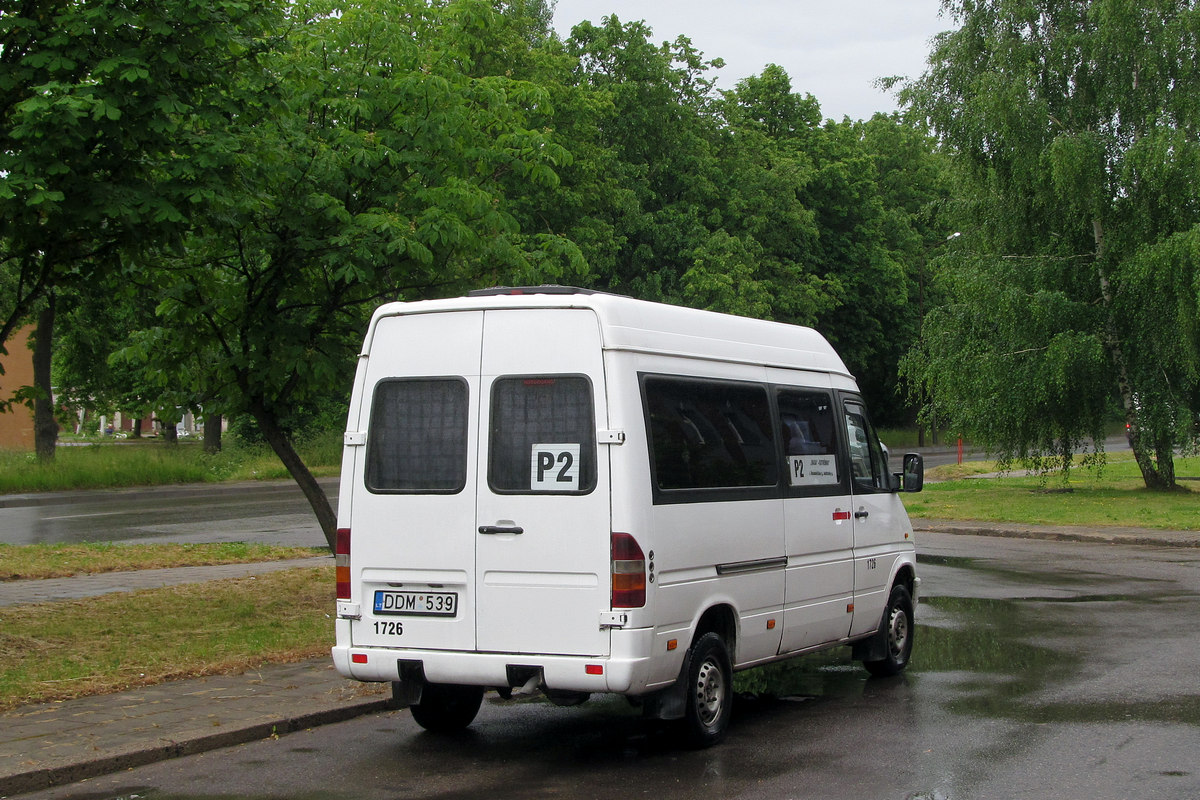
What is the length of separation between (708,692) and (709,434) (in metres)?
1.50

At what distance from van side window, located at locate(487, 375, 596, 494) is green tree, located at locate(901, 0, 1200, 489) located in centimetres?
2166

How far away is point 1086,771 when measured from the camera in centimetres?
633

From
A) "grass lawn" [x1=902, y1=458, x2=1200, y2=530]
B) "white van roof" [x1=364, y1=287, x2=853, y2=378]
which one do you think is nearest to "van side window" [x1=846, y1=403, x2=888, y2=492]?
"white van roof" [x1=364, y1=287, x2=853, y2=378]

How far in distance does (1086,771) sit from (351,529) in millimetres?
4160

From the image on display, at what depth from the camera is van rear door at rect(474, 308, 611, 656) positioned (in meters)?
6.50

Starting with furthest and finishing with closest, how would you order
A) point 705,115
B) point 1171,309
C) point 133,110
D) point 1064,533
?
point 705,115
point 1171,309
point 1064,533
point 133,110

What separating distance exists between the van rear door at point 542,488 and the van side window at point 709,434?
417mm

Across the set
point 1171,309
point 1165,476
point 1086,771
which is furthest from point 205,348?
point 1165,476

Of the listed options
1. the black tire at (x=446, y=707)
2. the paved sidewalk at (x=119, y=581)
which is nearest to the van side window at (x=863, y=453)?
the black tire at (x=446, y=707)

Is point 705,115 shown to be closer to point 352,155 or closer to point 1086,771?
point 352,155

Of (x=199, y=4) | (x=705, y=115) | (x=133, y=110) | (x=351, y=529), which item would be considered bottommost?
(x=351, y=529)

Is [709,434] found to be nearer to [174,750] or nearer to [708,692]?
[708,692]

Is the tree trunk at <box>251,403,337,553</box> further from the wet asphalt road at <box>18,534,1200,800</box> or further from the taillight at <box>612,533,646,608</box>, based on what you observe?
the taillight at <box>612,533,646,608</box>

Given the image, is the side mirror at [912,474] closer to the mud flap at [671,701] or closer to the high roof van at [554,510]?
the high roof van at [554,510]
